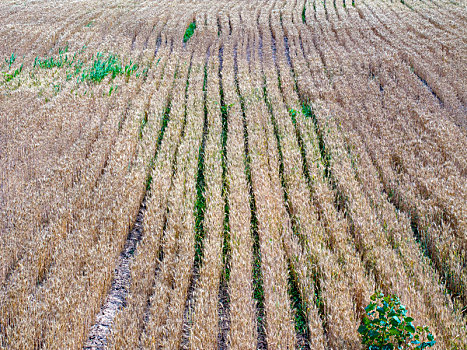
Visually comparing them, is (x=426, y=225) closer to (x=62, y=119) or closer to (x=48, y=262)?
(x=48, y=262)

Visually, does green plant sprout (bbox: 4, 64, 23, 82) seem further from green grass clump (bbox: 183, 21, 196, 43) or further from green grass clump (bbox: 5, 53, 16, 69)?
green grass clump (bbox: 183, 21, 196, 43)

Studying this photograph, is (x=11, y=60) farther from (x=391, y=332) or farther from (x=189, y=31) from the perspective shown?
(x=391, y=332)

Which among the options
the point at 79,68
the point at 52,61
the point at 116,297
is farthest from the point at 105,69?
the point at 116,297

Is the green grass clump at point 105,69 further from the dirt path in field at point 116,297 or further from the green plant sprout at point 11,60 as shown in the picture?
the dirt path in field at point 116,297

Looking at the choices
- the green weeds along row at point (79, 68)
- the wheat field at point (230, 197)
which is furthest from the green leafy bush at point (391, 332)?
the green weeds along row at point (79, 68)

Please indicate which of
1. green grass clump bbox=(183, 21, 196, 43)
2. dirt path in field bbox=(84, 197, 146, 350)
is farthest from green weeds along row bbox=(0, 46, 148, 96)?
dirt path in field bbox=(84, 197, 146, 350)

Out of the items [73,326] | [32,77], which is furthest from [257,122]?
[32,77]
